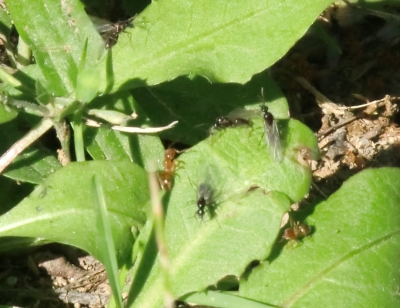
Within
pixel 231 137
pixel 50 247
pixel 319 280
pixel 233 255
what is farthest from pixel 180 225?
pixel 50 247

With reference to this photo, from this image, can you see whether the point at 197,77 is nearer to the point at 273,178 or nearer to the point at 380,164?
the point at 273,178

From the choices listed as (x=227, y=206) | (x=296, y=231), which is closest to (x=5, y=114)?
(x=227, y=206)

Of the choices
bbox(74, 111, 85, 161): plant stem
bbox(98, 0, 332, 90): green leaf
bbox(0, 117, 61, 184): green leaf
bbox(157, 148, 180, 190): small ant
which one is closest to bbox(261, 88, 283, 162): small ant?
bbox(98, 0, 332, 90): green leaf

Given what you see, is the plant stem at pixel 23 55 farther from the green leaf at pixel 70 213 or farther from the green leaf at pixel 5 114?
the green leaf at pixel 70 213

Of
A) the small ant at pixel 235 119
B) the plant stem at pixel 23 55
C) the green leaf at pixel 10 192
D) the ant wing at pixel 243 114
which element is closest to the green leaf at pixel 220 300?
Answer: the small ant at pixel 235 119

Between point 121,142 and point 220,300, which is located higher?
point 121,142

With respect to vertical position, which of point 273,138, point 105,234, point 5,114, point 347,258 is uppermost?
point 5,114

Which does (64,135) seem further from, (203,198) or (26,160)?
(203,198)
